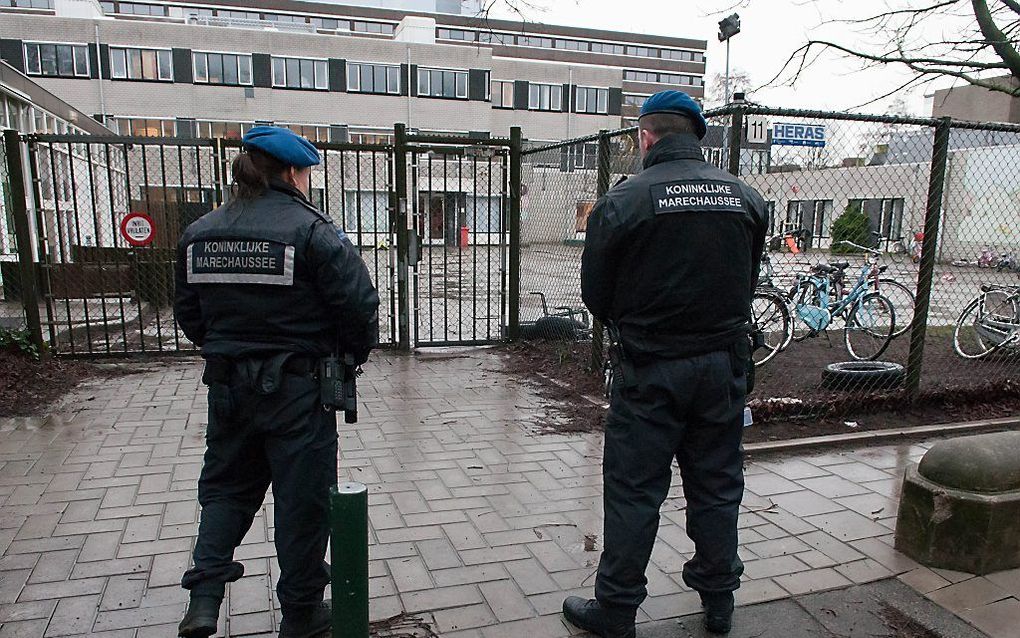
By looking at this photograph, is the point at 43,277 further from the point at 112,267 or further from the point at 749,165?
the point at 749,165

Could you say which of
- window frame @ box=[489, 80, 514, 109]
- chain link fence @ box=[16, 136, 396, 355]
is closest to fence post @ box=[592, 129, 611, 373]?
chain link fence @ box=[16, 136, 396, 355]

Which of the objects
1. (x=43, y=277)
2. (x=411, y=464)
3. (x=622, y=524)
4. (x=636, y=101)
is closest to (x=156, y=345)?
(x=43, y=277)

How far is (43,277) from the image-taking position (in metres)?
7.19

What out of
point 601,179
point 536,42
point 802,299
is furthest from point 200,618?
point 536,42

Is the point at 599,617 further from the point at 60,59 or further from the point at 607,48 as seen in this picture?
the point at 607,48

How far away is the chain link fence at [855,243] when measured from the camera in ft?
17.8

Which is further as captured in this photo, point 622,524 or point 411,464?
point 411,464

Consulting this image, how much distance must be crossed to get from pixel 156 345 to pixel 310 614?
6.73 meters

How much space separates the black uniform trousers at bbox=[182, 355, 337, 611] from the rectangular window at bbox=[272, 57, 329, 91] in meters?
41.9

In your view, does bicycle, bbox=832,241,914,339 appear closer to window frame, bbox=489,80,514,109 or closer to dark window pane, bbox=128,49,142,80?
dark window pane, bbox=128,49,142,80

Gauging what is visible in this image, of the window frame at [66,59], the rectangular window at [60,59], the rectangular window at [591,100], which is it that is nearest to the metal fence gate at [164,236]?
the window frame at [66,59]

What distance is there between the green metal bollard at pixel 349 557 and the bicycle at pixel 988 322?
25.9ft

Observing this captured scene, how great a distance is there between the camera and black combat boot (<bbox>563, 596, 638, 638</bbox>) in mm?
2727

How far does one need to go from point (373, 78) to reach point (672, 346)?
140 ft
